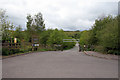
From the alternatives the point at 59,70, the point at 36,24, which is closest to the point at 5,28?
the point at 59,70

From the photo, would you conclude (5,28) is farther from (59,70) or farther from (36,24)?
(36,24)

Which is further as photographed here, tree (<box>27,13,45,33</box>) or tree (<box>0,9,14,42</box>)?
tree (<box>27,13,45,33</box>)

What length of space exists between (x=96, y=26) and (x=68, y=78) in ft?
67.9

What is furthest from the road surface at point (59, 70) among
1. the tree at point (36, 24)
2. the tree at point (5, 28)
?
the tree at point (36, 24)

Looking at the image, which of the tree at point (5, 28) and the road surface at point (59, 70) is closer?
the road surface at point (59, 70)

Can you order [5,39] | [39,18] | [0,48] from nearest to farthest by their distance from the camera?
1. [0,48]
2. [5,39]
3. [39,18]

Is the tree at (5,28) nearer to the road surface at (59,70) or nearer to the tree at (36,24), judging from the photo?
the road surface at (59,70)

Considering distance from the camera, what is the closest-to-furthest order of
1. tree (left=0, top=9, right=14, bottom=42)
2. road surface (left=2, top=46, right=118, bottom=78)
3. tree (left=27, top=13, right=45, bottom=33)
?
road surface (left=2, top=46, right=118, bottom=78), tree (left=0, top=9, right=14, bottom=42), tree (left=27, top=13, right=45, bottom=33)

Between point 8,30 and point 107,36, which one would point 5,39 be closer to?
point 8,30

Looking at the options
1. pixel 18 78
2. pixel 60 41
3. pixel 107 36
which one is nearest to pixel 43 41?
pixel 60 41

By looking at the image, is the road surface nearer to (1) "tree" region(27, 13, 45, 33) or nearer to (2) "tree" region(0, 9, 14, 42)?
(2) "tree" region(0, 9, 14, 42)

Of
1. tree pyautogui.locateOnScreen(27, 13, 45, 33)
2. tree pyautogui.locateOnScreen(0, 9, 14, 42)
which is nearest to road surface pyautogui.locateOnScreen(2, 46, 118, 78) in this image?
tree pyautogui.locateOnScreen(0, 9, 14, 42)

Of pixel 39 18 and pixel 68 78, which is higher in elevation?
pixel 39 18

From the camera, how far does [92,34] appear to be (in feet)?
74.9
